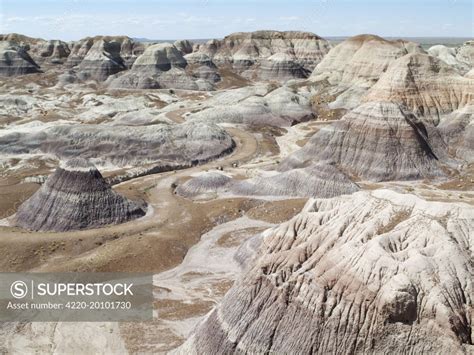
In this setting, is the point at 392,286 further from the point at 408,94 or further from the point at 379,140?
the point at 408,94

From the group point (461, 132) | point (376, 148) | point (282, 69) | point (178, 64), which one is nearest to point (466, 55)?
point (282, 69)

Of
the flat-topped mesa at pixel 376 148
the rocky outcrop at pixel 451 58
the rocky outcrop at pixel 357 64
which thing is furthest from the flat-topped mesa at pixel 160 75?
the flat-topped mesa at pixel 376 148

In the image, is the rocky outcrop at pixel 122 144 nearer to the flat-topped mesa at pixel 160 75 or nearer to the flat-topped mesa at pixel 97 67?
the flat-topped mesa at pixel 160 75

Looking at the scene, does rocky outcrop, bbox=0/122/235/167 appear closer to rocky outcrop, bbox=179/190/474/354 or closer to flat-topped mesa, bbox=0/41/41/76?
rocky outcrop, bbox=179/190/474/354

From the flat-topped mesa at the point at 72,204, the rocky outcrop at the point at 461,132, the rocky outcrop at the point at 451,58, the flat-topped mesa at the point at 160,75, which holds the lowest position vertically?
the flat-topped mesa at the point at 72,204

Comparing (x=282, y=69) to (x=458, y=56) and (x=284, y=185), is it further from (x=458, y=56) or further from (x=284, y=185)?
(x=284, y=185)

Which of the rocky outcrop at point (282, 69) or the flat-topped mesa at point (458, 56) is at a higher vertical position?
the flat-topped mesa at point (458, 56)

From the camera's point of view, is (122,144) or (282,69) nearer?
(122,144)
